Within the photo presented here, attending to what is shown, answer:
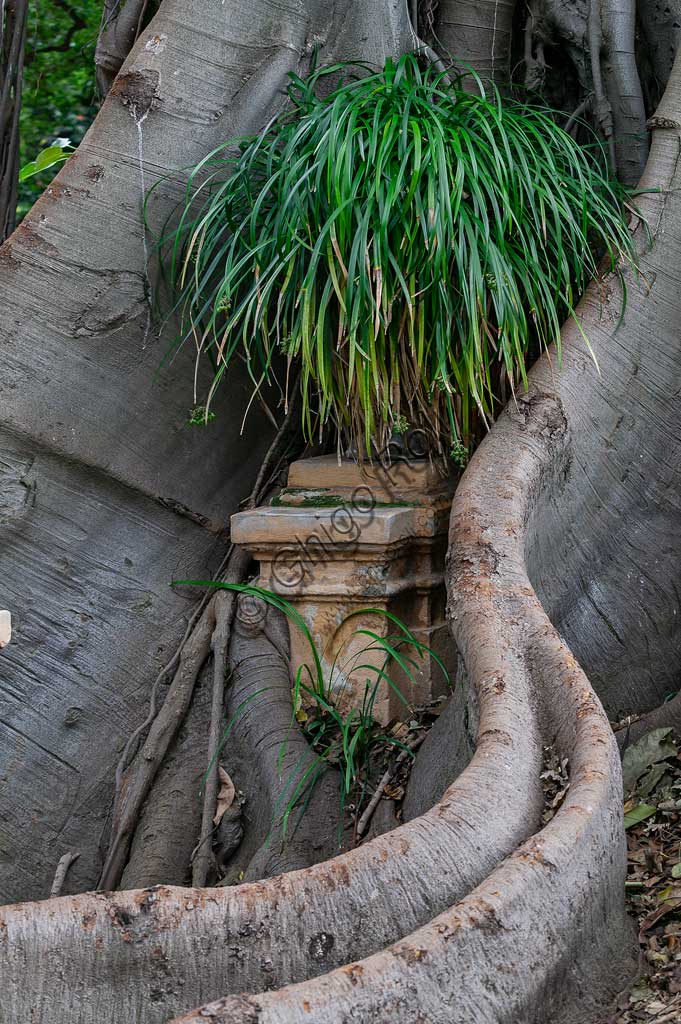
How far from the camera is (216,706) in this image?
105 inches

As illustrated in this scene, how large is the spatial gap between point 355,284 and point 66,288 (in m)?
0.88

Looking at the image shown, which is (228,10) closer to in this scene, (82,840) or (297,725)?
(297,725)

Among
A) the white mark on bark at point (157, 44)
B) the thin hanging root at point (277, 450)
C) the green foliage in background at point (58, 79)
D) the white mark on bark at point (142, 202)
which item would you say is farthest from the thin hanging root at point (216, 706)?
the green foliage in background at point (58, 79)

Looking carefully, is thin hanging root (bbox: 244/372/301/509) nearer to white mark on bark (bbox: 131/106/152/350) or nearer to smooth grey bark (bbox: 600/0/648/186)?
white mark on bark (bbox: 131/106/152/350)

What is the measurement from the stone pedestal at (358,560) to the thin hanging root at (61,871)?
0.78 metres

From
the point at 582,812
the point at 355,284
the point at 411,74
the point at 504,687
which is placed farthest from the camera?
the point at 411,74

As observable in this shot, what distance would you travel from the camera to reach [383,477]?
2678 millimetres

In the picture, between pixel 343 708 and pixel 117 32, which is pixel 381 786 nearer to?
pixel 343 708

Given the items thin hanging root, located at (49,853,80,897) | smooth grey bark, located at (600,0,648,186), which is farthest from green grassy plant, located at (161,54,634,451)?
thin hanging root, located at (49,853,80,897)

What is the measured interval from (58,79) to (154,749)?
8.56m

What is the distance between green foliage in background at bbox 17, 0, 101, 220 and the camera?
9250mm

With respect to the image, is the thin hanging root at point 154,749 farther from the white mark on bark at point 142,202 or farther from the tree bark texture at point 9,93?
the tree bark texture at point 9,93

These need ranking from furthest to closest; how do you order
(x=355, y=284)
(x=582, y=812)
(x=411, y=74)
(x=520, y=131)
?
(x=411, y=74) → (x=520, y=131) → (x=355, y=284) → (x=582, y=812)

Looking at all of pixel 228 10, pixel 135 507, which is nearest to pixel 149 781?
pixel 135 507
